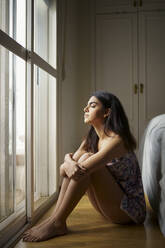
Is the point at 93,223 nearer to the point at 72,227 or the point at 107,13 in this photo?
the point at 72,227

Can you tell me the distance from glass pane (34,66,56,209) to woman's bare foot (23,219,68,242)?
0.43 metres

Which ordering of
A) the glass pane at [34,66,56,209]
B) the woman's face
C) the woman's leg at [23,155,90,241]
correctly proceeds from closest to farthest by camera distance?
the woman's leg at [23,155,90,241] < the woman's face < the glass pane at [34,66,56,209]

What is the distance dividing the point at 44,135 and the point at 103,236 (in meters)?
1.00

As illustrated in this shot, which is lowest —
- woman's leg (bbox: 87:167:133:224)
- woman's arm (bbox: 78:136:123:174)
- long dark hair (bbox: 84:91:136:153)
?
woman's leg (bbox: 87:167:133:224)

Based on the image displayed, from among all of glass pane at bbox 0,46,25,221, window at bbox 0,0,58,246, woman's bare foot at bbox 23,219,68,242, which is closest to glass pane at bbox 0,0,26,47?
window at bbox 0,0,58,246

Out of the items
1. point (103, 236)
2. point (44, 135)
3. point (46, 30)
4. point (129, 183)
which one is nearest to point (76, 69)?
point (46, 30)

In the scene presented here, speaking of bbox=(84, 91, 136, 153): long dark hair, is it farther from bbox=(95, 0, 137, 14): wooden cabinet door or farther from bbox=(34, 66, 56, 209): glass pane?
bbox=(95, 0, 137, 14): wooden cabinet door

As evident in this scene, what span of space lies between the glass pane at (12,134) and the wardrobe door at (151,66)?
85.9 inches

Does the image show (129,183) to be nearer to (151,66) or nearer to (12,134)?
(12,134)

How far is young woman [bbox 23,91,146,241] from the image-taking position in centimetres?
172

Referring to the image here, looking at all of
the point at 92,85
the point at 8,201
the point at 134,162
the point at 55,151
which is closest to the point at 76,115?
the point at 92,85

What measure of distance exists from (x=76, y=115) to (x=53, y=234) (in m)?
2.28

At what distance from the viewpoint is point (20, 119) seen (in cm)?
186

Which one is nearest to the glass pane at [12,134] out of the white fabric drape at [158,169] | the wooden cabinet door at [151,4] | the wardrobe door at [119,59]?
the white fabric drape at [158,169]
